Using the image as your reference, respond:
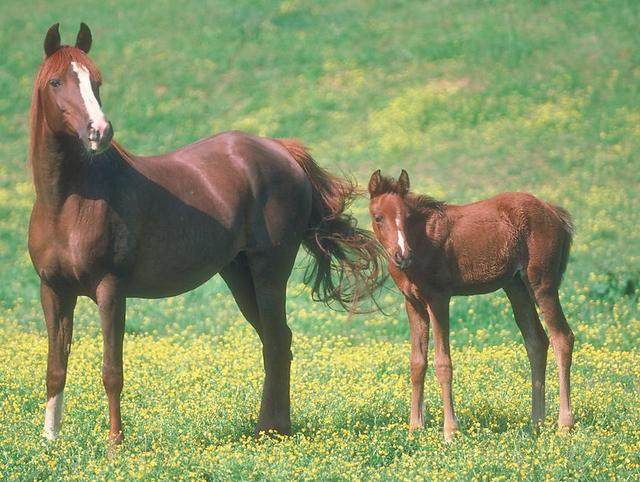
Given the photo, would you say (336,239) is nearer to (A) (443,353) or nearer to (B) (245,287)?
(B) (245,287)

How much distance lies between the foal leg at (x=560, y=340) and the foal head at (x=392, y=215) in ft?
4.21

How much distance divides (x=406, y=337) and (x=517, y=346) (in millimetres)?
1490

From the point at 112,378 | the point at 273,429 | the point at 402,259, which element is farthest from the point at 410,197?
the point at 112,378

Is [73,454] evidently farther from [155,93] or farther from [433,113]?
[155,93]

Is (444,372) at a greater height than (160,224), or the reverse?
(160,224)

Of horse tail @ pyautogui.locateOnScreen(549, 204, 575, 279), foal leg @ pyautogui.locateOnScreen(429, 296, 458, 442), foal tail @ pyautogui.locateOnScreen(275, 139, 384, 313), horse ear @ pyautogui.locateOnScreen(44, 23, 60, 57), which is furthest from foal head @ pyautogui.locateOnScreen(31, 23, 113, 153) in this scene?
horse tail @ pyautogui.locateOnScreen(549, 204, 575, 279)

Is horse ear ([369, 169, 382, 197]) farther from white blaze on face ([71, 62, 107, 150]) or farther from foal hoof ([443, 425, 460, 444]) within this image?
white blaze on face ([71, 62, 107, 150])

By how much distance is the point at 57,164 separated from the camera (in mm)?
7422

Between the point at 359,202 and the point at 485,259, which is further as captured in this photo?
the point at 359,202

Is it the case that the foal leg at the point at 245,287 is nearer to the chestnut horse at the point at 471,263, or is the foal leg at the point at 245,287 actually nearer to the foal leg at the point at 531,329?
the chestnut horse at the point at 471,263

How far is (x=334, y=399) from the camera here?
9359 mm

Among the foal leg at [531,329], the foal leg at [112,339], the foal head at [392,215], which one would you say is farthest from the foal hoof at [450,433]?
the foal leg at [112,339]

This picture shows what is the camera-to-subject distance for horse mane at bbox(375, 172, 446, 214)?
7.94 meters

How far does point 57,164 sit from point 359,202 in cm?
1381
